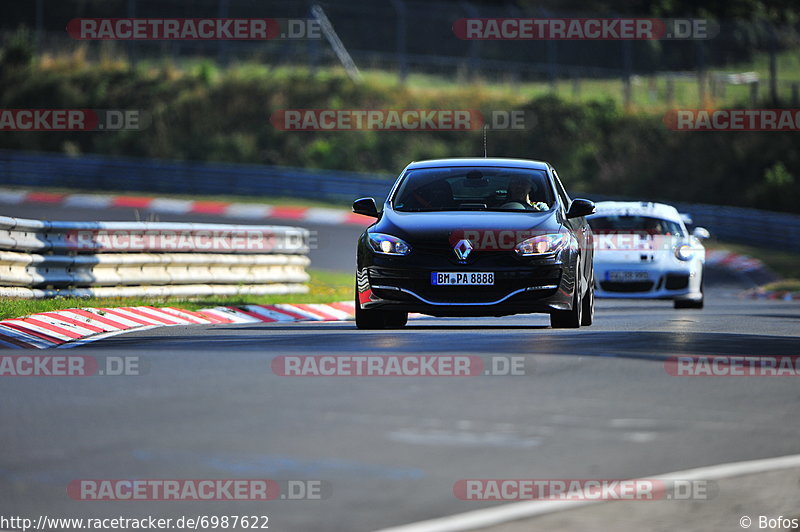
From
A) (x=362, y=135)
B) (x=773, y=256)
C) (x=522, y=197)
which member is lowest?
(x=773, y=256)

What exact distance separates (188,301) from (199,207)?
18.5 metres

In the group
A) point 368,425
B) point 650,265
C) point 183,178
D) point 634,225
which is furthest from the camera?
point 183,178

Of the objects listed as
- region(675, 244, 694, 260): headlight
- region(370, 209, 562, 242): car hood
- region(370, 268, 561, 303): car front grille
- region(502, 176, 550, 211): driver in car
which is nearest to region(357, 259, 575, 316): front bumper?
region(370, 268, 561, 303): car front grille

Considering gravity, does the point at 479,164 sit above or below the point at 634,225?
above

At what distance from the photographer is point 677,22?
46.2m

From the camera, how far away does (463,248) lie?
1331cm

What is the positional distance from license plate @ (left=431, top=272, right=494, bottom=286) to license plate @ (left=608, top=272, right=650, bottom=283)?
7.55m

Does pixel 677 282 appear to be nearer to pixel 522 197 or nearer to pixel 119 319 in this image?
pixel 522 197

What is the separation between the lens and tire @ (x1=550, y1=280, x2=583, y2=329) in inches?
550

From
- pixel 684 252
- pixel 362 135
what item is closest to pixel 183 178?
pixel 362 135

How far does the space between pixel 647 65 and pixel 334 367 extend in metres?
34.8

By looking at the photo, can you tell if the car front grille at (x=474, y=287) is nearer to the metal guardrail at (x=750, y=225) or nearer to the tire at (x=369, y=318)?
the tire at (x=369, y=318)

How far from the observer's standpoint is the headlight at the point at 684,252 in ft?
67.4

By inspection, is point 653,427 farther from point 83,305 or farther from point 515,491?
point 83,305
